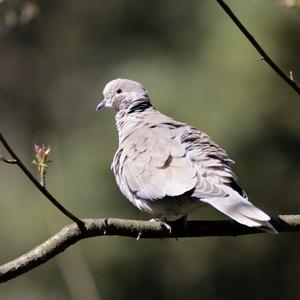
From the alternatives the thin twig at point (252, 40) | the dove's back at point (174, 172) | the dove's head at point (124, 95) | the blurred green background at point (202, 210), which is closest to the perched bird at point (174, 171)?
the dove's back at point (174, 172)

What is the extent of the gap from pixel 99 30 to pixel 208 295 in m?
4.08

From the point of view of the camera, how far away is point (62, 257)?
22.2 ft

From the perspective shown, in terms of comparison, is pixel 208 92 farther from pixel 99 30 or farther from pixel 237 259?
pixel 99 30

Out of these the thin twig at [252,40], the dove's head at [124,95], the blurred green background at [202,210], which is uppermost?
the thin twig at [252,40]

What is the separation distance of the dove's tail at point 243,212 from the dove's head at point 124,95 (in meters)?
1.32

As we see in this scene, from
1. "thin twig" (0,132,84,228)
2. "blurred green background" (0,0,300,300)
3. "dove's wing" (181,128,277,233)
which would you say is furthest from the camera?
"blurred green background" (0,0,300,300)

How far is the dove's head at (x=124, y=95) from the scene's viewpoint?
15.3 ft

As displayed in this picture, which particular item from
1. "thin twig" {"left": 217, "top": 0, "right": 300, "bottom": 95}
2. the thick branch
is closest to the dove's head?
the thick branch

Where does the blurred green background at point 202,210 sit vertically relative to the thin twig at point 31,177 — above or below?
below

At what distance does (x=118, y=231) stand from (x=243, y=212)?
443 mm

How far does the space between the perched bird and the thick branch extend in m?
0.09

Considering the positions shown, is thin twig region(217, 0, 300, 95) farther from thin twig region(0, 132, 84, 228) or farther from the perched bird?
thin twig region(0, 132, 84, 228)

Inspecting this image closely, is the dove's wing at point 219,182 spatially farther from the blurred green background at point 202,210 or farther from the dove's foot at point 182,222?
the blurred green background at point 202,210

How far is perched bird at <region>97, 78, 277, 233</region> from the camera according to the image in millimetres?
3525
